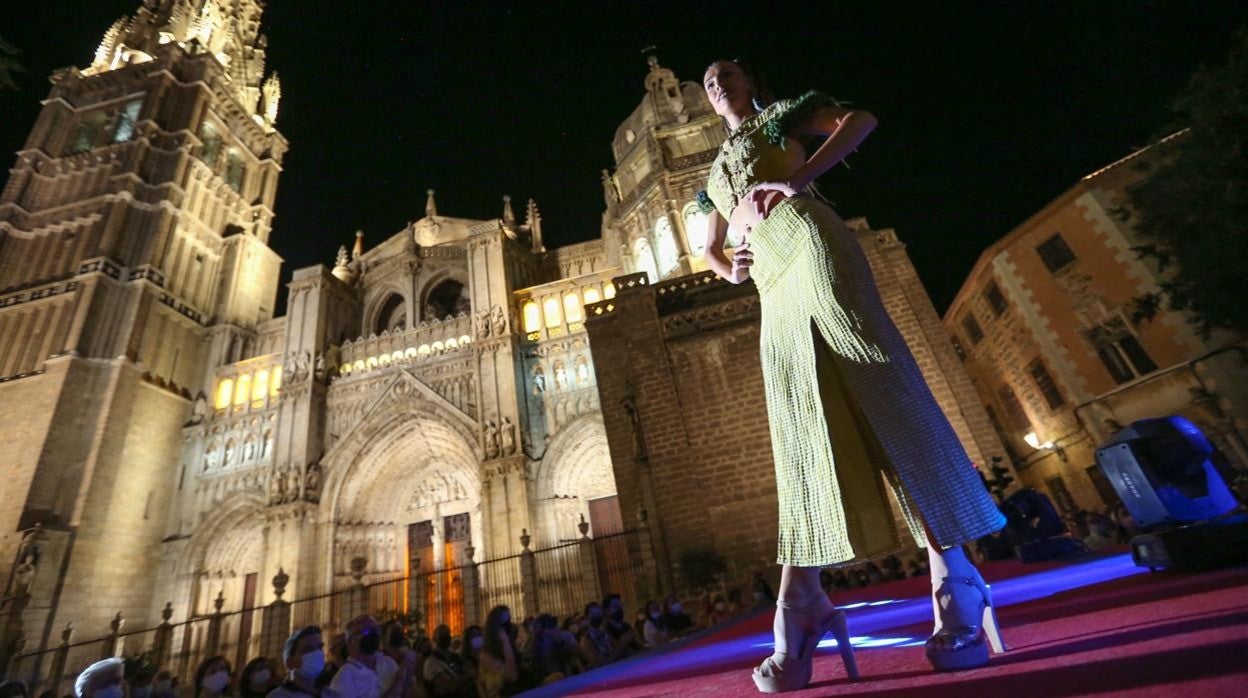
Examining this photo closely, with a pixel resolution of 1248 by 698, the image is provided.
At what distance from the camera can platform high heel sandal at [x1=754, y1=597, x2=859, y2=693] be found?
1667mm

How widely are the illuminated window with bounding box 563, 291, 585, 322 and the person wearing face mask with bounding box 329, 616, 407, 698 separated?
1506 centimetres

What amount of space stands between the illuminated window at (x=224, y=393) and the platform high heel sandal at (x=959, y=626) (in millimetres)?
24346

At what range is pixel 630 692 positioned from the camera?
2.39 meters

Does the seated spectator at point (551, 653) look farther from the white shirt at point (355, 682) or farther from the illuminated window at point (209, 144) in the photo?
the illuminated window at point (209, 144)

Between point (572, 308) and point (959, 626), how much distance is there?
1826cm

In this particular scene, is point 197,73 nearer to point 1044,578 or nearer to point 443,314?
point 443,314

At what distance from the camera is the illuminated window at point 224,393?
2030cm

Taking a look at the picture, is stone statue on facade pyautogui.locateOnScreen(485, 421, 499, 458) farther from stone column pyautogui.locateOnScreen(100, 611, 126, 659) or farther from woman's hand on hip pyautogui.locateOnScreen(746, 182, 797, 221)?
woman's hand on hip pyautogui.locateOnScreen(746, 182, 797, 221)

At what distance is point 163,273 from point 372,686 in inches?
928

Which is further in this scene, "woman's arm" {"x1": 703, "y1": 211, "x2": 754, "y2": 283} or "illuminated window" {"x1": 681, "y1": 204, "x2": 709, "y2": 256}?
"illuminated window" {"x1": 681, "y1": 204, "x2": 709, "y2": 256}

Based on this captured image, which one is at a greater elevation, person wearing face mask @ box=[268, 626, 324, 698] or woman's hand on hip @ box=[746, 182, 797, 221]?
woman's hand on hip @ box=[746, 182, 797, 221]

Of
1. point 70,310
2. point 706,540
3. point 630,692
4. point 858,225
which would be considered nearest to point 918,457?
point 630,692

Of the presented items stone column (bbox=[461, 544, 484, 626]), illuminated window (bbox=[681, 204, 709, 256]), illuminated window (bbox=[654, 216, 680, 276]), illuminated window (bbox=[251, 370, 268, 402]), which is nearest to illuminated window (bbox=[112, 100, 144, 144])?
illuminated window (bbox=[251, 370, 268, 402])

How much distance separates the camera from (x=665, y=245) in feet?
63.1
